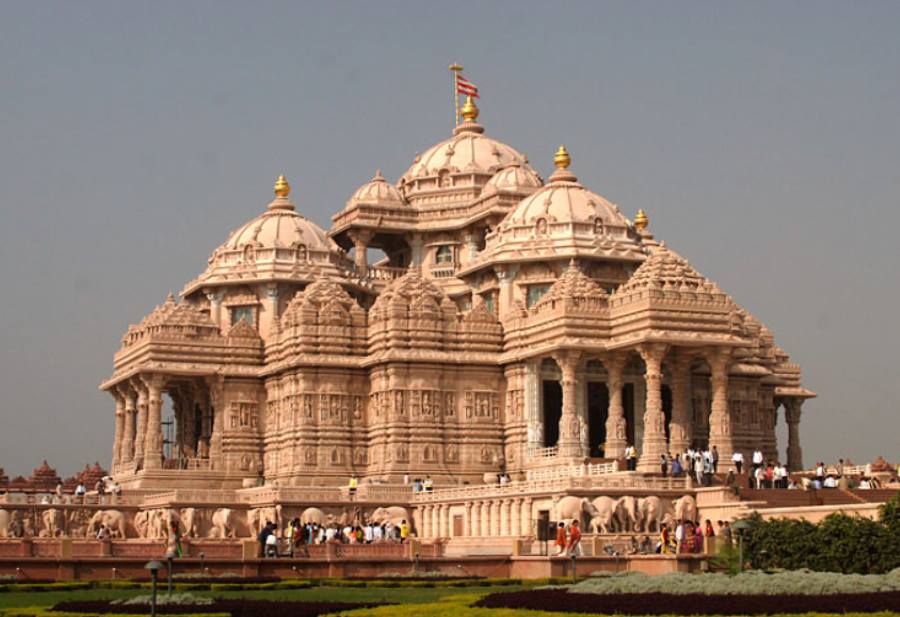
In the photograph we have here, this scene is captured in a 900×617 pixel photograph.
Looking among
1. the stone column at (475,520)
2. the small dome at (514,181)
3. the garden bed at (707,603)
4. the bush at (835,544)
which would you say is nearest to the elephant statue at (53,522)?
the stone column at (475,520)

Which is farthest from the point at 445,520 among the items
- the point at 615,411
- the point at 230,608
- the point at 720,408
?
the point at 230,608

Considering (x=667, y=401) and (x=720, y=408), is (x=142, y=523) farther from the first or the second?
(x=720, y=408)

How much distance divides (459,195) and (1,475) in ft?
98.8

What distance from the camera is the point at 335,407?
68.8m

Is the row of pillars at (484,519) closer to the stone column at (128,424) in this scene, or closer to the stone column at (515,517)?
the stone column at (515,517)

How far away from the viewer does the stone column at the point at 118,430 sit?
76812 mm

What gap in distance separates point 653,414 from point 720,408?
8.12 ft

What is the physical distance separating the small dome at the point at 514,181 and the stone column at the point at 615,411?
1717cm

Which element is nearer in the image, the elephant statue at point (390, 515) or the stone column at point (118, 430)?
the elephant statue at point (390, 515)

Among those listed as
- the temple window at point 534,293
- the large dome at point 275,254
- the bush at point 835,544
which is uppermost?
the large dome at point 275,254

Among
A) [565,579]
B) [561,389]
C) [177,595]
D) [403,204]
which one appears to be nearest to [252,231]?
[403,204]

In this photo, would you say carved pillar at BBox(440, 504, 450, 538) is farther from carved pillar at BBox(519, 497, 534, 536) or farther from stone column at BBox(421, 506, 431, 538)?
carved pillar at BBox(519, 497, 534, 536)

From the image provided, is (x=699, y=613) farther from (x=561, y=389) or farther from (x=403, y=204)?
(x=403, y=204)

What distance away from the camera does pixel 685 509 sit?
5281 cm
